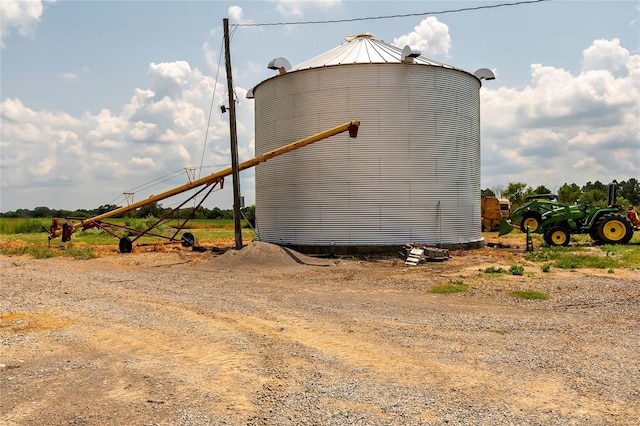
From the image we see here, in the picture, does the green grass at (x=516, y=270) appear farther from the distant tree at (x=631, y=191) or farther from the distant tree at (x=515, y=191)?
the distant tree at (x=631, y=191)

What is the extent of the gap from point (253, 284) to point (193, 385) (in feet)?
29.1

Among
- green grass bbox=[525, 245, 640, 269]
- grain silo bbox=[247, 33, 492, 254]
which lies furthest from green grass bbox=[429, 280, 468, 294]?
grain silo bbox=[247, 33, 492, 254]

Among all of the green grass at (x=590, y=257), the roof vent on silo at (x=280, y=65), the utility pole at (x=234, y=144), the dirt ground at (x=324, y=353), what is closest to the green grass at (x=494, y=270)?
the dirt ground at (x=324, y=353)

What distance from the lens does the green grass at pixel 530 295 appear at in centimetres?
1167

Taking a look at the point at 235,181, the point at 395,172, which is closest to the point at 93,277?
the point at 235,181

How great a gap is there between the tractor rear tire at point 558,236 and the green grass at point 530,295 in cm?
1144

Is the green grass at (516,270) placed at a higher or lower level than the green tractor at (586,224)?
lower

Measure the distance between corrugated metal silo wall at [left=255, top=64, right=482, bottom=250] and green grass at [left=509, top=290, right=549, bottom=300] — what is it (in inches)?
372

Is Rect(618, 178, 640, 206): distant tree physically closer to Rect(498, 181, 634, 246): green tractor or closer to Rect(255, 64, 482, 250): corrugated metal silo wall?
Rect(498, 181, 634, 246): green tractor

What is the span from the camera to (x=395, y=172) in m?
21.5

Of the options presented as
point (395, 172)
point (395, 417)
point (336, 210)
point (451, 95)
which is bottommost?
point (395, 417)

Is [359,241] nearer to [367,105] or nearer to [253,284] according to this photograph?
[367,105]

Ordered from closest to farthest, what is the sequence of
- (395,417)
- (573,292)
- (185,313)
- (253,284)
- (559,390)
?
(395,417) → (559,390) → (185,313) → (573,292) → (253,284)

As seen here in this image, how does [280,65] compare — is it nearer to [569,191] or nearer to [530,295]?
[530,295]
